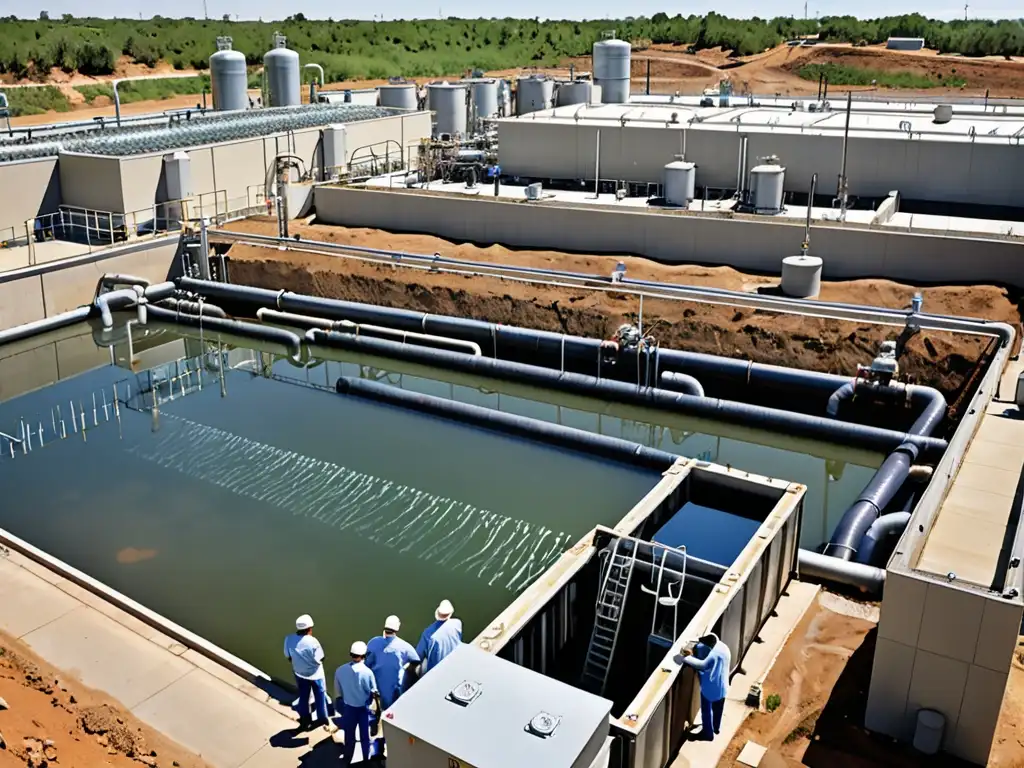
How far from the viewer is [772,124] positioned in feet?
112

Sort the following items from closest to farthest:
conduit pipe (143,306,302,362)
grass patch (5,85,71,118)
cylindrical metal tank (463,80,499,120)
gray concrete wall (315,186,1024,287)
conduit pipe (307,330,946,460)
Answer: conduit pipe (307,330,946,460), gray concrete wall (315,186,1024,287), conduit pipe (143,306,302,362), cylindrical metal tank (463,80,499,120), grass patch (5,85,71,118)

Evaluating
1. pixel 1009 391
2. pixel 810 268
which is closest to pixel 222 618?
pixel 1009 391

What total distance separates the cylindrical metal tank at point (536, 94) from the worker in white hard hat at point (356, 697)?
42.0 metres

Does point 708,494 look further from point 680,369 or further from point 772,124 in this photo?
point 772,124

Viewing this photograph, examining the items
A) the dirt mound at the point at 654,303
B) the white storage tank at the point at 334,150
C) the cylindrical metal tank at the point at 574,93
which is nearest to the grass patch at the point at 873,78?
the cylindrical metal tank at the point at 574,93

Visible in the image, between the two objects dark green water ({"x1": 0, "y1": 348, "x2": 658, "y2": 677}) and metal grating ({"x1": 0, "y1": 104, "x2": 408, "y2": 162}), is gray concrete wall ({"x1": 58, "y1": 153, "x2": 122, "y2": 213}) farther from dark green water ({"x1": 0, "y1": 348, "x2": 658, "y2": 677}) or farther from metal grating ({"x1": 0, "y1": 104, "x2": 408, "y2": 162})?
dark green water ({"x1": 0, "y1": 348, "x2": 658, "y2": 677})

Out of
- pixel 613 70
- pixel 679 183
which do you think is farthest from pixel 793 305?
pixel 613 70

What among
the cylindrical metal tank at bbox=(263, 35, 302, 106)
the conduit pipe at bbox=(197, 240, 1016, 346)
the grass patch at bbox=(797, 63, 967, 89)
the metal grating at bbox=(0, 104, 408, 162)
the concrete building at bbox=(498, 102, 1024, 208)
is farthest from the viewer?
the grass patch at bbox=(797, 63, 967, 89)

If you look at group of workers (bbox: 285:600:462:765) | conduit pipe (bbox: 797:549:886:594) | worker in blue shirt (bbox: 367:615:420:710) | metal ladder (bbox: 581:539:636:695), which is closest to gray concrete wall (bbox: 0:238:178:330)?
group of workers (bbox: 285:600:462:765)

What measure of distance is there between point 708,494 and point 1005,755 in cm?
582

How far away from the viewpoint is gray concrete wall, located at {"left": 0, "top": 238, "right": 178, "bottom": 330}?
28391 mm

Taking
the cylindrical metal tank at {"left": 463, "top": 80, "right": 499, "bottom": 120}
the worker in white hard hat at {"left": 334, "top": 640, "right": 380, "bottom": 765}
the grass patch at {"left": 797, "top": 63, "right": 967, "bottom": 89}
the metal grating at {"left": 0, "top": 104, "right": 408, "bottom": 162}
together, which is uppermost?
the grass patch at {"left": 797, "top": 63, "right": 967, "bottom": 89}

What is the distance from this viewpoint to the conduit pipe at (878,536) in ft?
49.6

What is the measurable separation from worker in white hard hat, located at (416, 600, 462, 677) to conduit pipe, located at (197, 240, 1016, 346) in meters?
16.4
